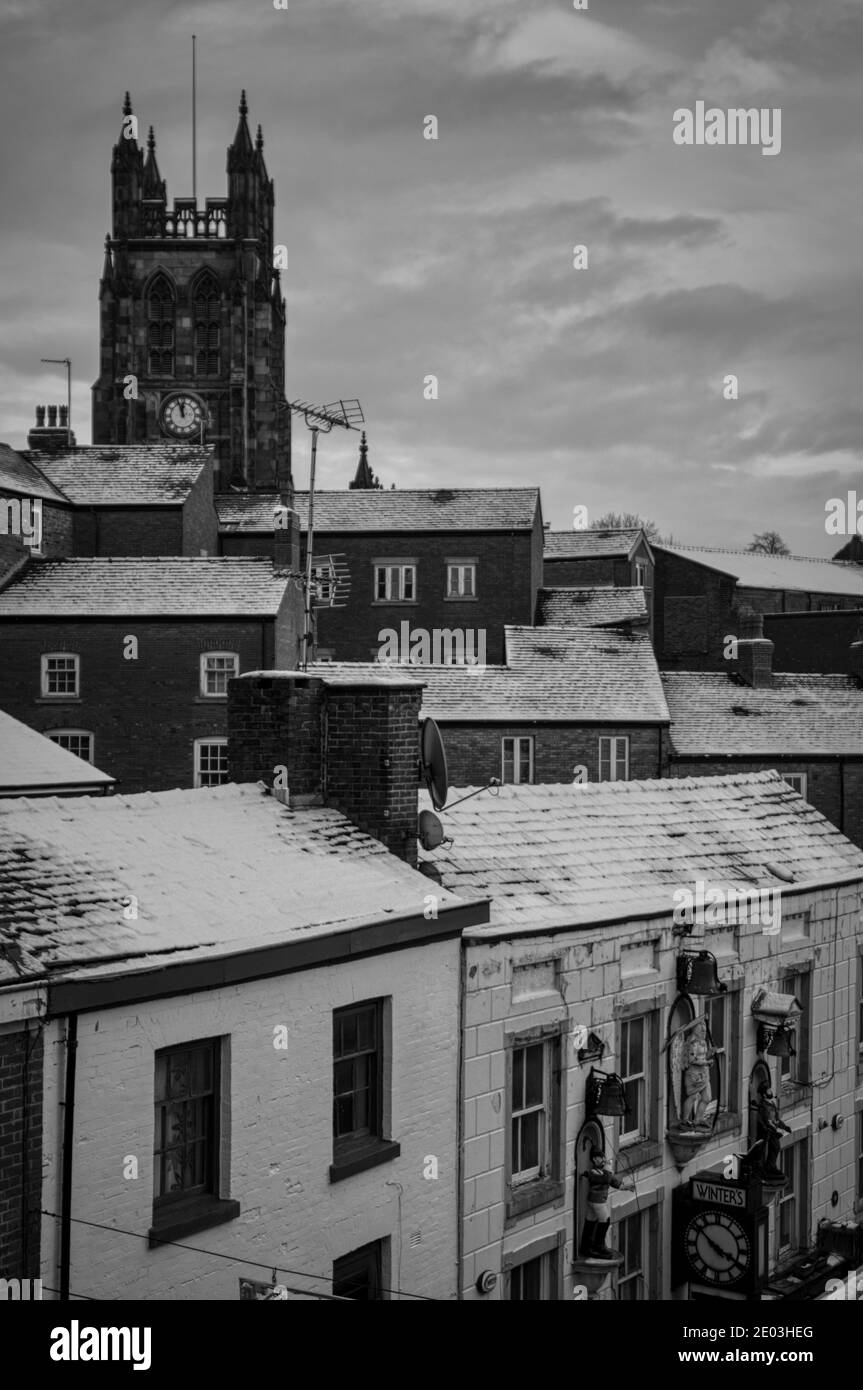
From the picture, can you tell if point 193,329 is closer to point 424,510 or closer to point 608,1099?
point 424,510

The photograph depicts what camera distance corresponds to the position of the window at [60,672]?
146ft

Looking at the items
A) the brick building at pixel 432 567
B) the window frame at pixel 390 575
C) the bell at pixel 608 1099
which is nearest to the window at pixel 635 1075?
the bell at pixel 608 1099

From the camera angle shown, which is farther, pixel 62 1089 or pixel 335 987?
pixel 335 987

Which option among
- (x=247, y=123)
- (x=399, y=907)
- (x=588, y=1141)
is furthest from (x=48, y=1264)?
(x=247, y=123)

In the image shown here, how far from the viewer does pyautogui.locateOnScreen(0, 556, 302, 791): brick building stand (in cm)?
4369

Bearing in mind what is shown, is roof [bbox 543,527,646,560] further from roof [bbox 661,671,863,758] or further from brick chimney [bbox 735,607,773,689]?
roof [bbox 661,671,863,758]

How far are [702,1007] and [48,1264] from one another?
9.55 metres

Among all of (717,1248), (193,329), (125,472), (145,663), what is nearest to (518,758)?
(145,663)

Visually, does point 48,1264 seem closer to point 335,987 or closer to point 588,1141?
point 335,987

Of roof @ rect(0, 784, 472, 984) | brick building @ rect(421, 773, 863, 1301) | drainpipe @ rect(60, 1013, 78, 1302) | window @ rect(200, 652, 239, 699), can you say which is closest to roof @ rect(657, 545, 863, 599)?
window @ rect(200, 652, 239, 699)

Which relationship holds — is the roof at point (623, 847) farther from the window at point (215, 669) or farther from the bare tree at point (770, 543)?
the bare tree at point (770, 543)

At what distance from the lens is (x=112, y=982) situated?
32.6 feet

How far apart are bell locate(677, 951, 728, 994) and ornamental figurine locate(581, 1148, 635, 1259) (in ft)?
7.84
